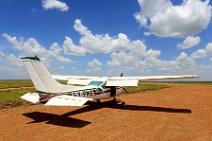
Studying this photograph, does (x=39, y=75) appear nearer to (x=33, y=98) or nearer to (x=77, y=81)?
(x=33, y=98)

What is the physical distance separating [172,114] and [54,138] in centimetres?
944

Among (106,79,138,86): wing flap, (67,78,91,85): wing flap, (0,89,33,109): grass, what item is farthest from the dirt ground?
(67,78,91,85): wing flap

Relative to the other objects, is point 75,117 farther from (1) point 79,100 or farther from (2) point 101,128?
(2) point 101,128

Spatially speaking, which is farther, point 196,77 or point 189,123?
point 196,77

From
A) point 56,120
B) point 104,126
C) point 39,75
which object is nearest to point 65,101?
point 56,120

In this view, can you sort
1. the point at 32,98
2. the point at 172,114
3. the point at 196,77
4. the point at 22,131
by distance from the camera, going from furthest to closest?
the point at 196,77
the point at 172,114
the point at 32,98
the point at 22,131

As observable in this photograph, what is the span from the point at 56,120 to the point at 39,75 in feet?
10.5

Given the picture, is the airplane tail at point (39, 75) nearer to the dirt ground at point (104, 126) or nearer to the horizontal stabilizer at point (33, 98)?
the horizontal stabilizer at point (33, 98)

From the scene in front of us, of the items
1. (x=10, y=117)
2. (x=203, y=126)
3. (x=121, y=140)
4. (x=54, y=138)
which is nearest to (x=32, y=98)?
(x=10, y=117)

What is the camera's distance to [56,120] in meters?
15.3

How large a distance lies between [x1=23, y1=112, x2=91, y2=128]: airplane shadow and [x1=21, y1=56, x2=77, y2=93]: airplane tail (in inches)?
73.2

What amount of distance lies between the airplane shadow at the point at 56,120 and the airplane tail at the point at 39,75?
1.86 metres

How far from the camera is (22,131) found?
41.4 ft

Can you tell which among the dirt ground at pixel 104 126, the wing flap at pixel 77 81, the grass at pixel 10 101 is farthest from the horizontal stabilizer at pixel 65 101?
the wing flap at pixel 77 81
